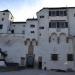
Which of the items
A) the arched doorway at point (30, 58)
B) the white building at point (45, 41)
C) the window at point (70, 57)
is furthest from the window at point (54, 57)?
the arched doorway at point (30, 58)

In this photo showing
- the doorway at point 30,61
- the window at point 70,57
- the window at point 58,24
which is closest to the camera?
the window at point 70,57

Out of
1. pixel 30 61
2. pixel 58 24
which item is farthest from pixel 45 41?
pixel 30 61

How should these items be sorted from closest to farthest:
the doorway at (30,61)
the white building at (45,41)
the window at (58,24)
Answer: the white building at (45,41) → the window at (58,24) → the doorway at (30,61)

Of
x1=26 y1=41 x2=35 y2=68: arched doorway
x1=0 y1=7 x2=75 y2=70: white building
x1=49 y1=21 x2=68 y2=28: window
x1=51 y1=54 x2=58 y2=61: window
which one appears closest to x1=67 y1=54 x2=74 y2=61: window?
x1=0 y1=7 x2=75 y2=70: white building

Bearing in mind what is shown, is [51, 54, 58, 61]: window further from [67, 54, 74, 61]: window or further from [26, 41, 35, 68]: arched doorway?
[26, 41, 35, 68]: arched doorway

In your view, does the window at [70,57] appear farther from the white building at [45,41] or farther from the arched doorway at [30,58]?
the arched doorway at [30,58]

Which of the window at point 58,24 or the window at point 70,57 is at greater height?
the window at point 58,24

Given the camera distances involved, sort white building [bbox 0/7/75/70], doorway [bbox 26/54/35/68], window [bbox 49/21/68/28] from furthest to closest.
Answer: doorway [bbox 26/54/35/68], window [bbox 49/21/68/28], white building [bbox 0/7/75/70]

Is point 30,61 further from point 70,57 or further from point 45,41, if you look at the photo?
point 70,57

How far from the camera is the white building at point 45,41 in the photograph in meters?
50.8

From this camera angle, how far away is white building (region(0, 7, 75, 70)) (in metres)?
50.8

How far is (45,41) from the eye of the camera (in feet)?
172

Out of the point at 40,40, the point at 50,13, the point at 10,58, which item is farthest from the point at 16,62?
the point at 50,13

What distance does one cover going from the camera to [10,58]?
5300cm
